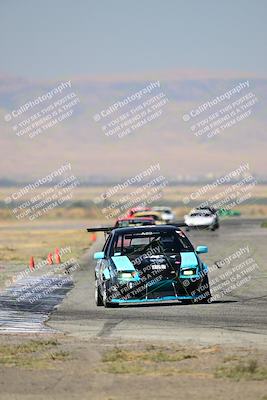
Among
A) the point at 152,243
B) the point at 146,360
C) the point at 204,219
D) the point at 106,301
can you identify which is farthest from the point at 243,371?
the point at 204,219

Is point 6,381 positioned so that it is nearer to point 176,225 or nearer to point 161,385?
point 161,385

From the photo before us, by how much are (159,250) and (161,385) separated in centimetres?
905

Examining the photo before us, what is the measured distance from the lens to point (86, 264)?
35.1 m

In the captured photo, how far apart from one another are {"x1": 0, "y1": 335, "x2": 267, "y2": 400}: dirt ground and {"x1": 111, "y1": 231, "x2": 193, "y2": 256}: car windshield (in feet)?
19.0

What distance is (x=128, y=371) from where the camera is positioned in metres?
11.6

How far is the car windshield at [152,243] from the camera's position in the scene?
19922 millimetres

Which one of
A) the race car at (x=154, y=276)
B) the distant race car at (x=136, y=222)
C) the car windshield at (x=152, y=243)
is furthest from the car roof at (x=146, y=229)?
the distant race car at (x=136, y=222)

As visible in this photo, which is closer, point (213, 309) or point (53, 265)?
point (213, 309)

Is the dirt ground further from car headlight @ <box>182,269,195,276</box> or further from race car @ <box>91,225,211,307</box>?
car headlight @ <box>182,269,195,276</box>

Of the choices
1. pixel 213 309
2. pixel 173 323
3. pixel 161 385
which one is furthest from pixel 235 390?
pixel 213 309

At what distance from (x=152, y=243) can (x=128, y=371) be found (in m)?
8.52

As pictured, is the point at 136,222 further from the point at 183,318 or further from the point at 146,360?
the point at 146,360

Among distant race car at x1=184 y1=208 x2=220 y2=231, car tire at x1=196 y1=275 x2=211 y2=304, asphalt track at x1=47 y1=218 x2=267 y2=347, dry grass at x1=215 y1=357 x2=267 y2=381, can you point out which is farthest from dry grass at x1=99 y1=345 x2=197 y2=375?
distant race car at x1=184 y1=208 x2=220 y2=231

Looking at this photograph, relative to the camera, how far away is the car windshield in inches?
784
